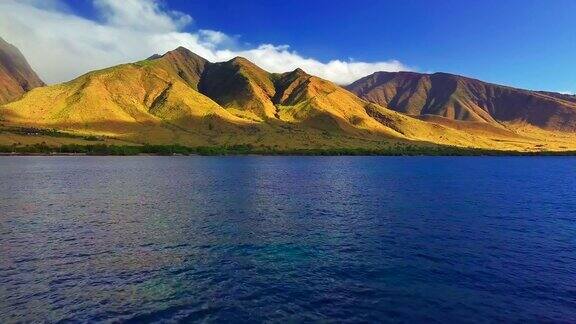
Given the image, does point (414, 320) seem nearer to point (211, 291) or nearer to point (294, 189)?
point (211, 291)

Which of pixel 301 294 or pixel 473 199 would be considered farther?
pixel 473 199

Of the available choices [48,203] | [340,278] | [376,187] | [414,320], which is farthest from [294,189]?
[414,320]

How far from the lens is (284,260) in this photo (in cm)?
4722

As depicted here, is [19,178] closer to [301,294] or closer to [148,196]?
[148,196]

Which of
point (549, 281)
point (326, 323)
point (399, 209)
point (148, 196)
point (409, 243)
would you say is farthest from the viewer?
point (148, 196)

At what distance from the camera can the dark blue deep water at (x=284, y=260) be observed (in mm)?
33625

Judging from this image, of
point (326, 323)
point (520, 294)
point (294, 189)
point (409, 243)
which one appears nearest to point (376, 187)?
point (294, 189)

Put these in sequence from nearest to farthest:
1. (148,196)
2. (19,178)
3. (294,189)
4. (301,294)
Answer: (301,294)
(148,196)
(294,189)
(19,178)

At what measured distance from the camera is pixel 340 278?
4103 centimetres

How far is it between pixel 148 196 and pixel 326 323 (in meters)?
74.9

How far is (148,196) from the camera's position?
3875 inches

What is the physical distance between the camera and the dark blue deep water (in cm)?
3362

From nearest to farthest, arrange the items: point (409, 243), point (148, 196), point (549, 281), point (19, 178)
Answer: point (549, 281)
point (409, 243)
point (148, 196)
point (19, 178)

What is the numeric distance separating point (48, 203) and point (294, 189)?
56167 mm
